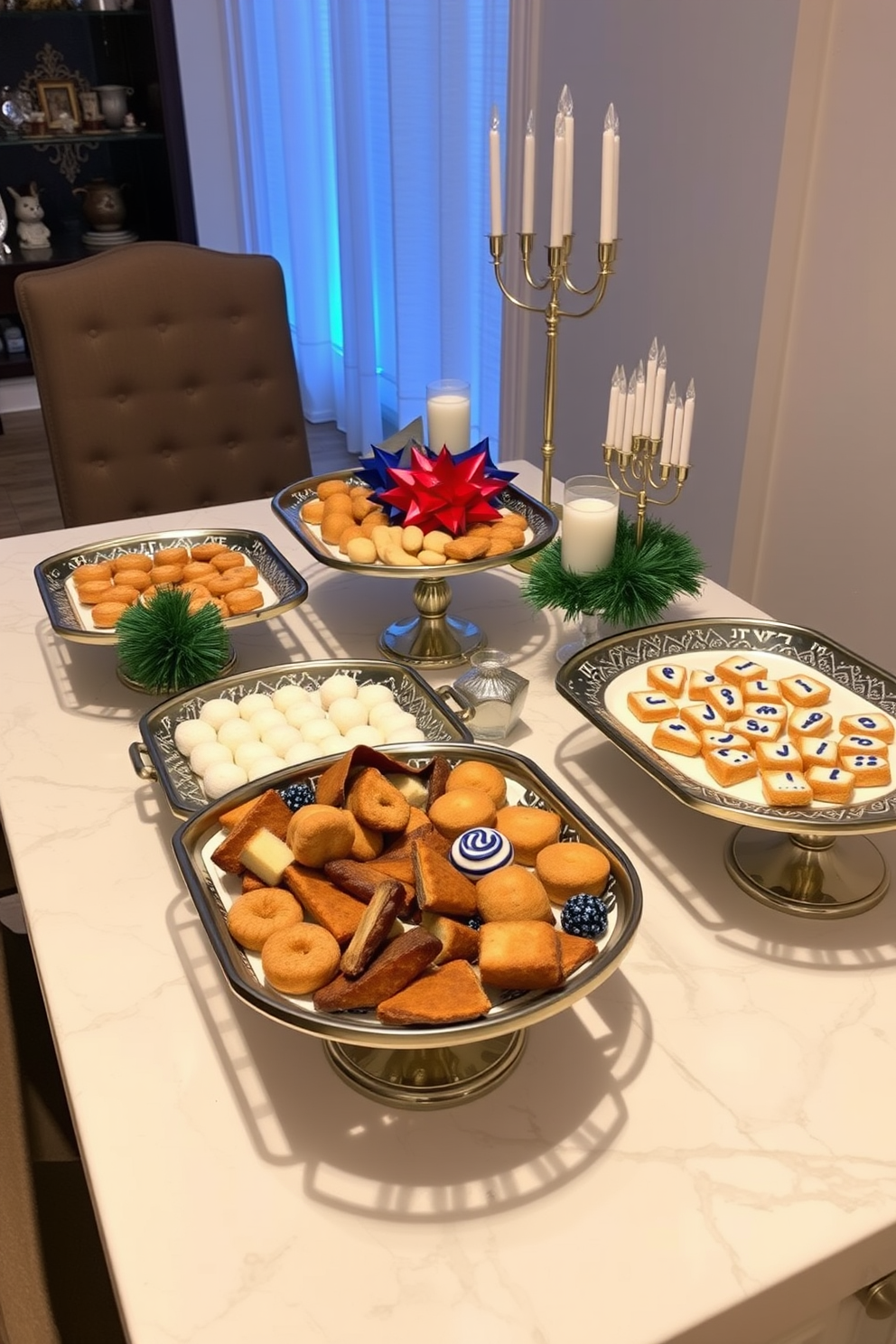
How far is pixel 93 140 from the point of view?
4.04 metres

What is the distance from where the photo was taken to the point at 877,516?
6.53ft

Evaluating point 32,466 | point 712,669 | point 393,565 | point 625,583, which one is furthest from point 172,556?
point 32,466

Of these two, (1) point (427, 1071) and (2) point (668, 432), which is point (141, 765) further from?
(2) point (668, 432)

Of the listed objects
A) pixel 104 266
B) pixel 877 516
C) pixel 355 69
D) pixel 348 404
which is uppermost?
pixel 355 69

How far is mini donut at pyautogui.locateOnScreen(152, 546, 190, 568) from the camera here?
1.31 meters

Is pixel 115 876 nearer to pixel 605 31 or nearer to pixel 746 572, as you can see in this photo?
pixel 746 572

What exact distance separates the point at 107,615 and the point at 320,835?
542mm

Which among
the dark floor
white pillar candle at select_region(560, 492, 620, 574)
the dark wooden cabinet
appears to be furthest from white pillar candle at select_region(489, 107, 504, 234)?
the dark wooden cabinet

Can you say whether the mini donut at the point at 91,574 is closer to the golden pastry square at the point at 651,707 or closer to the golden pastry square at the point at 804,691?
the golden pastry square at the point at 651,707

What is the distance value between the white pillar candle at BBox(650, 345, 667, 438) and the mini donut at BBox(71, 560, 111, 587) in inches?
25.1

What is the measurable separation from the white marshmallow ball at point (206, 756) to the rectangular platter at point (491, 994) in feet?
0.37

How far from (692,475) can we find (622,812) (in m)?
1.47

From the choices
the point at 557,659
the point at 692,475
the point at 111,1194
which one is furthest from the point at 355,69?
the point at 111,1194

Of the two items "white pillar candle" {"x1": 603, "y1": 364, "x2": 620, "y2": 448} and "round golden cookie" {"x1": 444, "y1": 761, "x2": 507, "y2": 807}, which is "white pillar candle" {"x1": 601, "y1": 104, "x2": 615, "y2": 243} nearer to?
"white pillar candle" {"x1": 603, "y1": 364, "x2": 620, "y2": 448}
